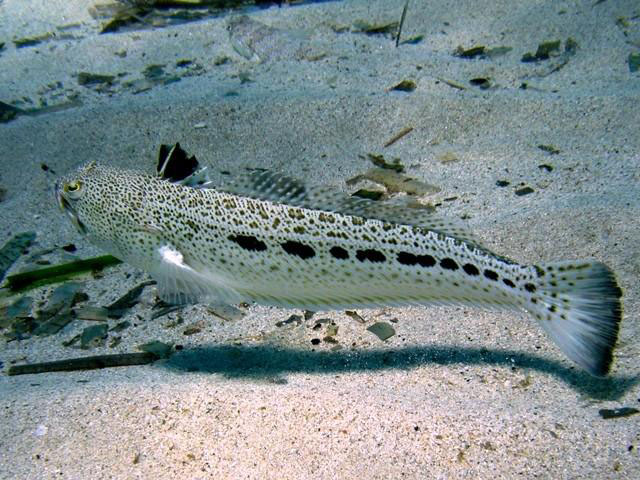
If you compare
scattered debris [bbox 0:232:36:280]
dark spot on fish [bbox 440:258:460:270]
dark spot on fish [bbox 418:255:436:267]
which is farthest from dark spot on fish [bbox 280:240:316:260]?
scattered debris [bbox 0:232:36:280]

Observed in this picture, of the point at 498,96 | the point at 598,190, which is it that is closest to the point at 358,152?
the point at 498,96

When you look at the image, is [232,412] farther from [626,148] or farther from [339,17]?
[339,17]

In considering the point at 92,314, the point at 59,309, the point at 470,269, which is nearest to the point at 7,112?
the point at 59,309

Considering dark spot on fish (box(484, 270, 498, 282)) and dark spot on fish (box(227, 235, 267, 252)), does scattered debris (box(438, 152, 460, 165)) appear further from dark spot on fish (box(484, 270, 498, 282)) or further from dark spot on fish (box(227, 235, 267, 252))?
dark spot on fish (box(227, 235, 267, 252))

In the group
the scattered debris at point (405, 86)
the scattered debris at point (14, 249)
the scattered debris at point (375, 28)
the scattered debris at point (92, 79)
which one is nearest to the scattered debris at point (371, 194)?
the scattered debris at point (405, 86)

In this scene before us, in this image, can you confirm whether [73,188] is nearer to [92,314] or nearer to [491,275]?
[92,314]

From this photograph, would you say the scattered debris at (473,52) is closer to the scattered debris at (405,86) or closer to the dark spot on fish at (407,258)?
the scattered debris at (405,86)
